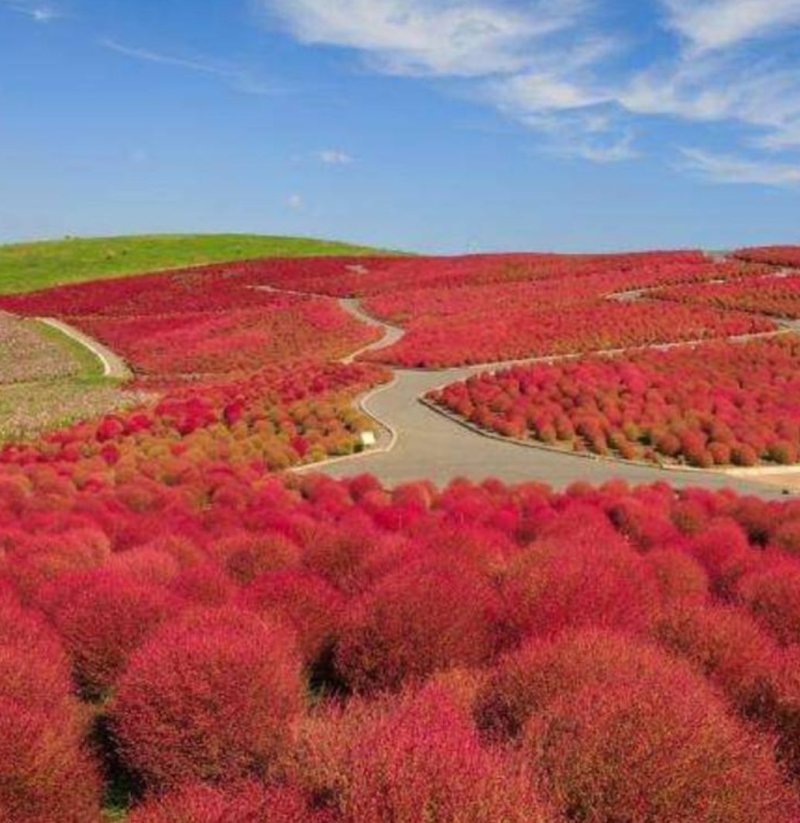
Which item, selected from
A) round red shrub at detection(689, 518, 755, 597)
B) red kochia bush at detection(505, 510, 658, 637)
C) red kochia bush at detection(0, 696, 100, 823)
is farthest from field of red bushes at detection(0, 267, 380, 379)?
red kochia bush at detection(0, 696, 100, 823)

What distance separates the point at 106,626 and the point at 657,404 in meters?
24.7

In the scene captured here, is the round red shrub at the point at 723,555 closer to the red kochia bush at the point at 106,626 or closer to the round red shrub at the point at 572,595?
the round red shrub at the point at 572,595

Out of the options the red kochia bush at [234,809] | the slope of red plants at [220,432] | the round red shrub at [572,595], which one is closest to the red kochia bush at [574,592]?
the round red shrub at [572,595]

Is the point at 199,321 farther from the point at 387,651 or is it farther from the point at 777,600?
the point at 387,651

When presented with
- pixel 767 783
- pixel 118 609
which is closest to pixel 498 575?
pixel 118 609

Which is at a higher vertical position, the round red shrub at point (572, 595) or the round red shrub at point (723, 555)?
the round red shrub at point (572, 595)

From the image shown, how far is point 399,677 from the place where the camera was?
7.44 meters

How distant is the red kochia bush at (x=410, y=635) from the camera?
24.5ft

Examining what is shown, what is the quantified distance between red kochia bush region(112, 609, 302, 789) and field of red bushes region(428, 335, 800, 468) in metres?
21.4

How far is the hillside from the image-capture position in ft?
297

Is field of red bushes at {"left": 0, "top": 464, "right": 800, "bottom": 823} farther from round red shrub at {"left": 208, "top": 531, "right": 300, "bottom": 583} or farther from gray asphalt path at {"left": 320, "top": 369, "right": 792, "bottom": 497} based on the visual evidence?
gray asphalt path at {"left": 320, "top": 369, "right": 792, "bottom": 497}

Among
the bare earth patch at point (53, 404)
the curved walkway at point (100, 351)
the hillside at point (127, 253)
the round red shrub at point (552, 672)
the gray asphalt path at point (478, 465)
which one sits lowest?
the bare earth patch at point (53, 404)

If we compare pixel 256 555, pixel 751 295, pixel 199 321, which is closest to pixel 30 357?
pixel 199 321

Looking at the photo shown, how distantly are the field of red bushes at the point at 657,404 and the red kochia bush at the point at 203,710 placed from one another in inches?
843
